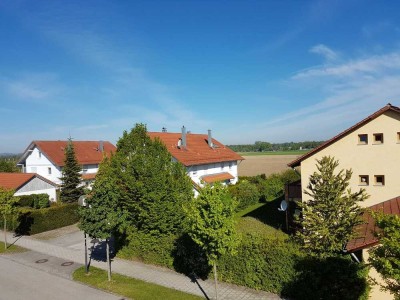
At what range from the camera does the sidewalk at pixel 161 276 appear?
1373 centimetres

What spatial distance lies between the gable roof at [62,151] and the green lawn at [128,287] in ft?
96.5

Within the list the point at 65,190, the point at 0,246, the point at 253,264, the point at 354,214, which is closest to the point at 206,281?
the point at 253,264

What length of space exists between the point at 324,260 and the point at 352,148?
894 centimetres

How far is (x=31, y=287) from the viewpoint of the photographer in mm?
15414

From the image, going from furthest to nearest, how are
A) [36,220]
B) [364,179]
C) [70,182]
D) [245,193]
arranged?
[70,182] < [245,193] < [36,220] < [364,179]

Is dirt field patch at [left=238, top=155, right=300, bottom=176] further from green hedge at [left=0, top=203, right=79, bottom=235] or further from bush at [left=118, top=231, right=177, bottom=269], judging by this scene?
bush at [left=118, top=231, right=177, bottom=269]

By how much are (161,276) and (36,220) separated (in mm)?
15156

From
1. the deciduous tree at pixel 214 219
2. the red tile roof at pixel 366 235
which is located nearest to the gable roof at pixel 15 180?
the deciduous tree at pixel 214 219

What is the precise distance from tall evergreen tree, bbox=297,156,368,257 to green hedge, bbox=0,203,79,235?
19.6 meters

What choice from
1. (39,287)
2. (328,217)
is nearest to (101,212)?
(39,287)

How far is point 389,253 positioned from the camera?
285 inches

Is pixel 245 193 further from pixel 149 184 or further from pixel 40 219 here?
pixel 40 219

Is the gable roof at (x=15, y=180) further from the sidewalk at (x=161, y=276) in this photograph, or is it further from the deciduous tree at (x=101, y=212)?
the deciduous tree at (x=101, y=212)

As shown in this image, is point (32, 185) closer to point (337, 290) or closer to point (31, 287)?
point (31, 287)
